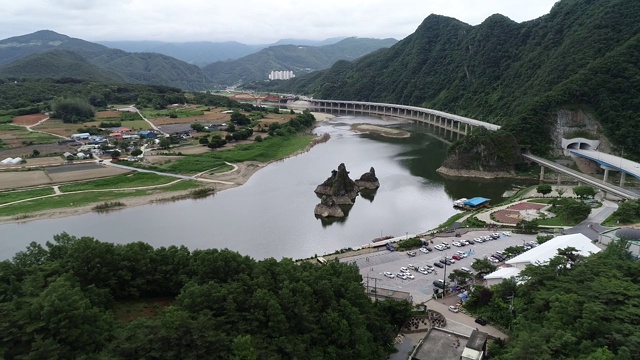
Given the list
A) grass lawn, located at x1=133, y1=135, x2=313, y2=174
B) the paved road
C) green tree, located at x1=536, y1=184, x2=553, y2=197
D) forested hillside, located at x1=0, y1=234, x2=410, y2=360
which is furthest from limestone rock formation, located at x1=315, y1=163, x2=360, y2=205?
forested hillside, located at x1=0, y1=234, x2=410, y2=360

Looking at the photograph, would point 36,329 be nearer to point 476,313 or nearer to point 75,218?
point 476,313

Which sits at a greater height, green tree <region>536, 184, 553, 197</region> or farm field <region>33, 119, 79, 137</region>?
farm field <region>33, 119, 79, 137</region>

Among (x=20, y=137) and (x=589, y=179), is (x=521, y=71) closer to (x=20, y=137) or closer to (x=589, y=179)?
(x=589, y=179)

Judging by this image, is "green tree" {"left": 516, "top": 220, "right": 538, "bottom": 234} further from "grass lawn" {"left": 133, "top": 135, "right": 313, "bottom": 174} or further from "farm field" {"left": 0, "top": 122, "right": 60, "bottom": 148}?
"farm field" {"left": 0, "top": 122, "right": 60, "bottom": 148}

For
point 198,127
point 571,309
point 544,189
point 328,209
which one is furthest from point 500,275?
point 198,127

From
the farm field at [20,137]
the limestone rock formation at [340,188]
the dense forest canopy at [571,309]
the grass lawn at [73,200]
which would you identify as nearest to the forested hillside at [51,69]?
the farm field at [20,137]

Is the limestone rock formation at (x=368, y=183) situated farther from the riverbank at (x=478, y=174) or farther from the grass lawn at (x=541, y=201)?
the grass lawn at (x=541, y=201)

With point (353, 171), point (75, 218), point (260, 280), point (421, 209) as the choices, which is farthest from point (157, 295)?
point (353, 171)
